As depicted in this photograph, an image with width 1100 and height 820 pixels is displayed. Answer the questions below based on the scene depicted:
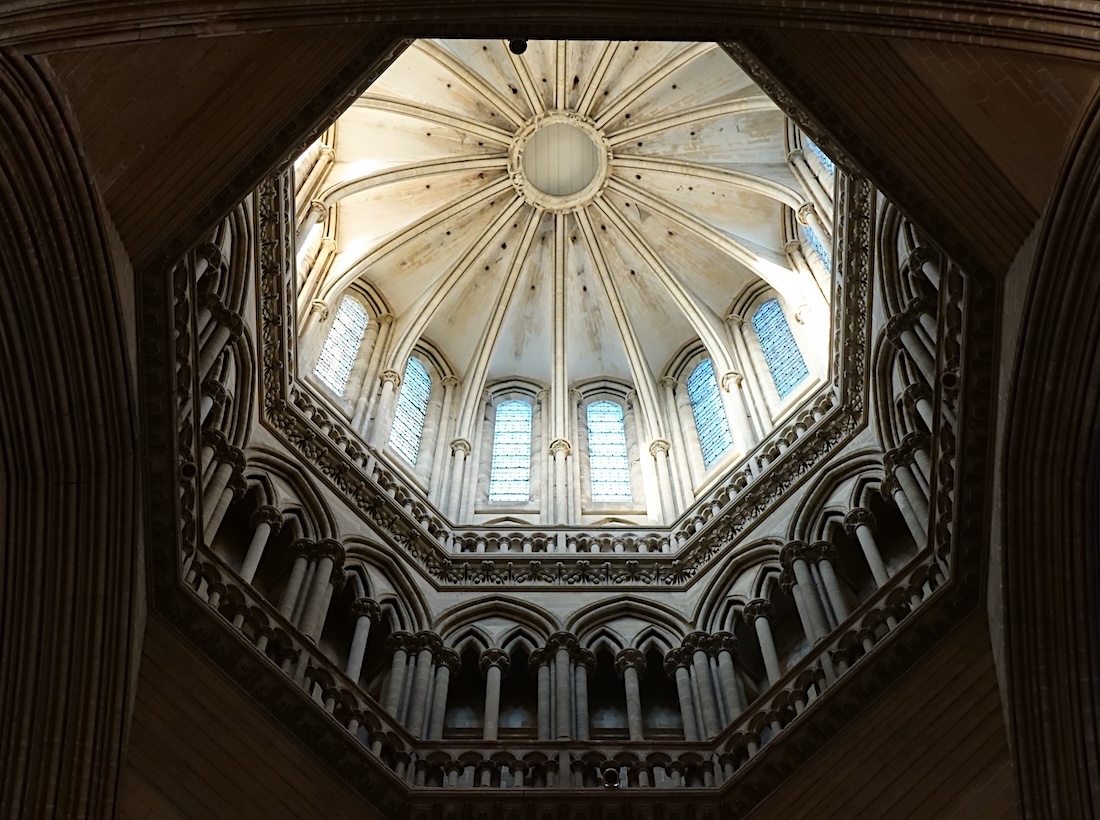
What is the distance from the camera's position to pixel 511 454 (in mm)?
22859

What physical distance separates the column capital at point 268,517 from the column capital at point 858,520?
7443 mm

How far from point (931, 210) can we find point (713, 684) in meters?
6.86

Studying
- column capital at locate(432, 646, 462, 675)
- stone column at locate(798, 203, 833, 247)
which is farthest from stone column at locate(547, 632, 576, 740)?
stone column at locate(798, 203, 833, 247)

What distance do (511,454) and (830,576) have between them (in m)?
8.22

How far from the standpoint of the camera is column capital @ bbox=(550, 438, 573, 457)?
22.2 m

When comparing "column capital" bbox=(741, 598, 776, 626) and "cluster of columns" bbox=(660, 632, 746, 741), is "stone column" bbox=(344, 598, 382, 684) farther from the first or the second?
"column capital" bbox=(741, 598, 776, 626)

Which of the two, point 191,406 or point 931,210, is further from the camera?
point 191,406

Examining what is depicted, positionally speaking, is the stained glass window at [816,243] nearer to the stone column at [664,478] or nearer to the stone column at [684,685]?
the stone column at [664,478]

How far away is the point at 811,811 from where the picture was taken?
12.8 m

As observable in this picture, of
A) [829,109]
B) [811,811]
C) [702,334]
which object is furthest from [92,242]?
[702,334]

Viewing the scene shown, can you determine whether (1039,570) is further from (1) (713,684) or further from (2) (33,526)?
(2) (33,526)

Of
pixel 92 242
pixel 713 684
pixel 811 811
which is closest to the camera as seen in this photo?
pixel 92 242

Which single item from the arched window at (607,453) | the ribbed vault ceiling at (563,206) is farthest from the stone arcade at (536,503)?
the ribbed vault ceiling at (563,206)

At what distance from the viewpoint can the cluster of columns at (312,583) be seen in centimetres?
1525
